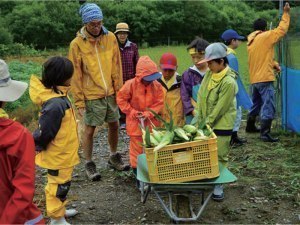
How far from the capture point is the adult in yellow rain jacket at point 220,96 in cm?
470

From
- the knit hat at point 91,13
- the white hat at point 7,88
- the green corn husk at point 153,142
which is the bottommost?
the green corn husk at point 153,142

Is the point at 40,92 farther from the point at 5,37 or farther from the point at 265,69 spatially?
the point at 5,37

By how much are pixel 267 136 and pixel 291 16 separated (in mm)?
2125

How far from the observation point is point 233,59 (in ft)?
22.8

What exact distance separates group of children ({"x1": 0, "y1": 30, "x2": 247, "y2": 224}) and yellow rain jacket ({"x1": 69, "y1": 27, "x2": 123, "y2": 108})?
0.51 metres

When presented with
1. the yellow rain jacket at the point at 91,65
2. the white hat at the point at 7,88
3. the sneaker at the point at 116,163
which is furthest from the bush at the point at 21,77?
the white hat at the point at 7,88

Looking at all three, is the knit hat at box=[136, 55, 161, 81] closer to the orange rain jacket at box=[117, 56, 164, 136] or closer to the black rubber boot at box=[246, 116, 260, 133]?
the orange rain jacket at box=[117, 56, 164, 136]

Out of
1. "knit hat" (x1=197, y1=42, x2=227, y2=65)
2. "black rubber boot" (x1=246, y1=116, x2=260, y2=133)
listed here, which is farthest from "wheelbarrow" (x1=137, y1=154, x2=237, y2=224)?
"black rubber boot" (x1=246, y1=116, x2=260, y2=133)

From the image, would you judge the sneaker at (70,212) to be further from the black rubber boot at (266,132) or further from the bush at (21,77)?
the bush at (21,77)

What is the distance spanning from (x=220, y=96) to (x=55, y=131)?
71.0 inches

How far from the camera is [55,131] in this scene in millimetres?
4004

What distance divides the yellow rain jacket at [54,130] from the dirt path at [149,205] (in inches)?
33.4

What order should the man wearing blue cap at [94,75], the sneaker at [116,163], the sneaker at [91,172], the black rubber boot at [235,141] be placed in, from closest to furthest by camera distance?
the man wearing blue cap at [94,75] < the sneaker at [91,172] < the sneaker at [116,163] < the black rubber boot at [235,141]

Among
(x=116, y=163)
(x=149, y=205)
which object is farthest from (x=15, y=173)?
(x=116, y=163)
